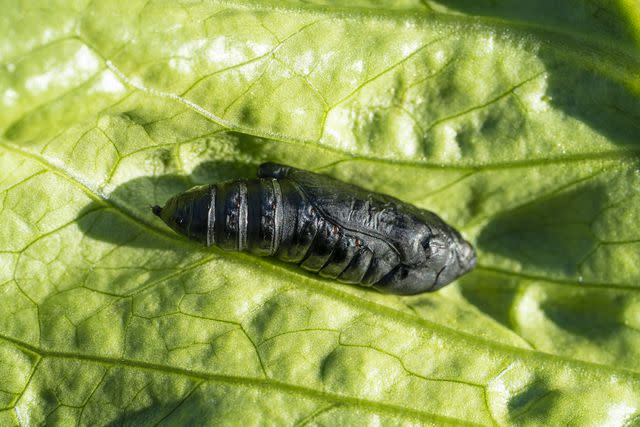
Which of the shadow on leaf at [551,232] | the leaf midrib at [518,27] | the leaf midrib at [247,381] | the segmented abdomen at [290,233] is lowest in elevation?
the leaf midrib at [247,381]

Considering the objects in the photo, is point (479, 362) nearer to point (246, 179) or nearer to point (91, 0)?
point (246, 179)

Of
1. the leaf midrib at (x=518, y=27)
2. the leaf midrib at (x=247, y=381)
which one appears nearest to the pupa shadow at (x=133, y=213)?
the leaf midrib at (x=247, y=381)

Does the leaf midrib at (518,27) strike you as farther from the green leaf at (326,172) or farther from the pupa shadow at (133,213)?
the pupa shadow at (133,213)

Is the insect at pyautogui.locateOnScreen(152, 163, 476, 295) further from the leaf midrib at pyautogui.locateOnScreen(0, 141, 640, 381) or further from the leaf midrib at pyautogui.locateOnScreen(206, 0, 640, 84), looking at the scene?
the leaf midrib at pyautogui.locateOnScreen(206, 0, 640, 84)

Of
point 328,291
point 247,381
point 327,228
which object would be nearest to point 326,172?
point 327,228

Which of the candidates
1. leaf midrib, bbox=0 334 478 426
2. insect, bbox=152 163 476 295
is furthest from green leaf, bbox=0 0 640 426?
insect, bbox=152 163 476 295
